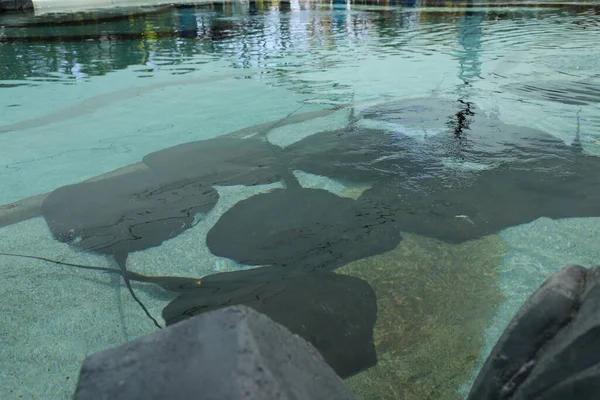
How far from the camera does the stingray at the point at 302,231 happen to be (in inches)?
111

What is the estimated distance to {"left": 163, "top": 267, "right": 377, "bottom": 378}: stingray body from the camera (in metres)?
2.04

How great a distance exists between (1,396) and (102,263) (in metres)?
1.04

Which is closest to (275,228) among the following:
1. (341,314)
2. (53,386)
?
(341,314)

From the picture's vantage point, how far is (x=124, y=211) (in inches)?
137

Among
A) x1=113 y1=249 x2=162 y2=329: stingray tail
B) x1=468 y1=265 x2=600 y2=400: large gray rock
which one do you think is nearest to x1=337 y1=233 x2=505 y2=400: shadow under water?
x1=468 y1=265 x2=600 y2=400: large gray rock

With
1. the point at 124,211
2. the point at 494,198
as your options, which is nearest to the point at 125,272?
the point at 124,211

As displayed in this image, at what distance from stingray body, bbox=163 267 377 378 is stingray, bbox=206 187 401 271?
16 centimetres

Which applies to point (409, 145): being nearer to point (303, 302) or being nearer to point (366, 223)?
point (366, 223)

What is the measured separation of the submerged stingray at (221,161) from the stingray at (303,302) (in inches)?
55.8

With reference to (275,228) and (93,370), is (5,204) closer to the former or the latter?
(275,228)

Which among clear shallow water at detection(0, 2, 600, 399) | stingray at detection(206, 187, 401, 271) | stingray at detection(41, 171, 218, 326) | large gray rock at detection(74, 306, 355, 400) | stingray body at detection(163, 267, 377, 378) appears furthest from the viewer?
stingray at detection(41, 171, 218, 326)

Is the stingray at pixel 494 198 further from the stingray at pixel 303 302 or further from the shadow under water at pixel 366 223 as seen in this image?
the stingray at pixel 303 302

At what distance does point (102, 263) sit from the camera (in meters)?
2.84

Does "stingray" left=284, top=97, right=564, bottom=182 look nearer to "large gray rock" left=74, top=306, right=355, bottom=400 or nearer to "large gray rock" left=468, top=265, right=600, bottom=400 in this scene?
"large gray rock" left=468, top=265, right=600, bottom=400
